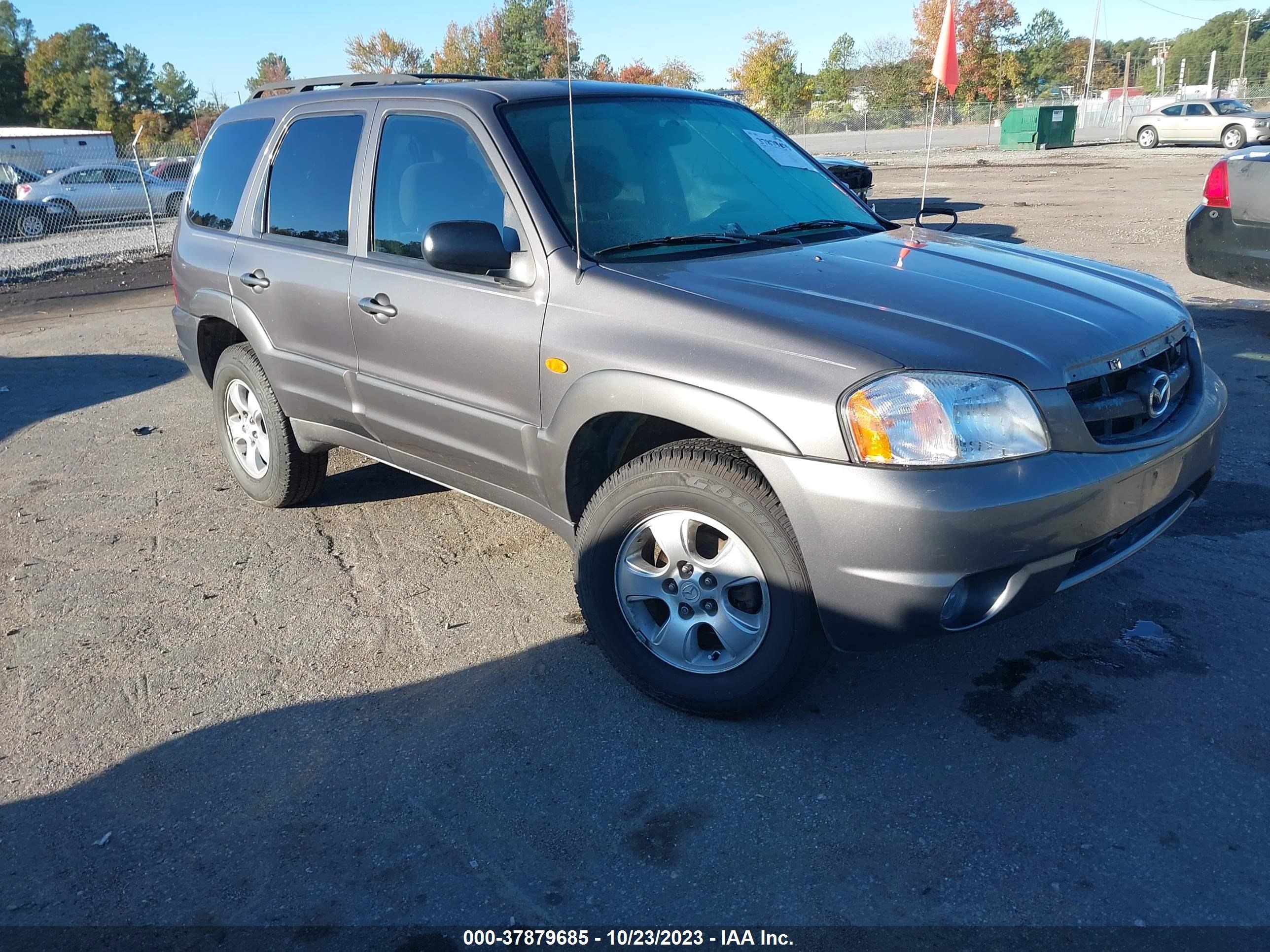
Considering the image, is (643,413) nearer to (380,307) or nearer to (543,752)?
(543,752)

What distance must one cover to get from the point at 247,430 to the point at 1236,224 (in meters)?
6.79

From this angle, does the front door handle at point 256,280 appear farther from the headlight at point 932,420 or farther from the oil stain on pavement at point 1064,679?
the oil stain on pavement at point 1064,679

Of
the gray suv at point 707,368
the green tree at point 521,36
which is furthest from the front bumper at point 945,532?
the green tree at point 521,36

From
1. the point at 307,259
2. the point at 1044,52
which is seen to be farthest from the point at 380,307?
the point at 1044,52

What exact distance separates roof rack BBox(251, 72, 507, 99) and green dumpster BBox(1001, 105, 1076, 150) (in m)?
37.6

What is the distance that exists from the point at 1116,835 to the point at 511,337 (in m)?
2.32

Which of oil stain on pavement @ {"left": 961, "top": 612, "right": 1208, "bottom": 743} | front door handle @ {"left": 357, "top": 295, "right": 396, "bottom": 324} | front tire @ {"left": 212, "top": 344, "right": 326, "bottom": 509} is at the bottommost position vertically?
oil stain on pavement @ {"left": 961, "top": 612, "right": 1208, "bottom": 743}

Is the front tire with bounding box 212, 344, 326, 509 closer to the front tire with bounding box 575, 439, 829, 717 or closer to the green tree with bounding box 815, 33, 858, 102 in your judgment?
the front tire with bounding box 575, 439, 829, 717

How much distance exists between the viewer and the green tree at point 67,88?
208ft

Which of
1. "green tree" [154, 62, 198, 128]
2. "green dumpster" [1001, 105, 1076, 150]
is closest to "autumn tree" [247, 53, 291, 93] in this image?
"green tree" [154, 62, 198, 128]

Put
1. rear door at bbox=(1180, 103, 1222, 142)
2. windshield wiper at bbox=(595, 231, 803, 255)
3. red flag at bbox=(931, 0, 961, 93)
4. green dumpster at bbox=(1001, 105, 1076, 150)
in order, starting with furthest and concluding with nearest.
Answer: green dumpster at bbox=(1001, 105, 1076, 150) < rear door at bbox=(1180, 103, 1222, 142) < red flag at bbox=(931, 0, 961, 93) < windshield wiper at bbox=(595, 231, 803, 255)

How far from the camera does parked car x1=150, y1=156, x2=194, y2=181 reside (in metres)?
20.8

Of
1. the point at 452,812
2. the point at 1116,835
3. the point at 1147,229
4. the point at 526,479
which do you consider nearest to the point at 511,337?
the point at 526,479

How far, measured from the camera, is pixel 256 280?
4539 mm
